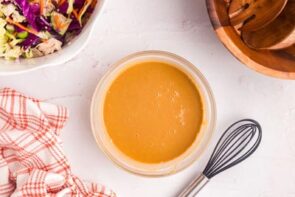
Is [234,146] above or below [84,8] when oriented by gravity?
below

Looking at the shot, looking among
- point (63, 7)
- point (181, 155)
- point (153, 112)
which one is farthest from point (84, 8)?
point (181, 155)

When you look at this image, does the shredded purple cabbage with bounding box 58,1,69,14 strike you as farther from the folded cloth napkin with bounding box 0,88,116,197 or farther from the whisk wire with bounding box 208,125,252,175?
the whisk wire with bounding box 208,125,252,175

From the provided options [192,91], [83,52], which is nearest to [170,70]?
[192,91]

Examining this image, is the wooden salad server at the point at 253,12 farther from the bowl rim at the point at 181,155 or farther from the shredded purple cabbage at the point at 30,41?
the shredded purple cabbage at the point at 30,41

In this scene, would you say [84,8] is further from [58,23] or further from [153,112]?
[153,112]

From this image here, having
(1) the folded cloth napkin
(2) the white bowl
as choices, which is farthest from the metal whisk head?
(2) the white bowl

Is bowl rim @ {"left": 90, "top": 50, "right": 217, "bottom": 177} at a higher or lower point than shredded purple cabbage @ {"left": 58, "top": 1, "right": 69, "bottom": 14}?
lower
